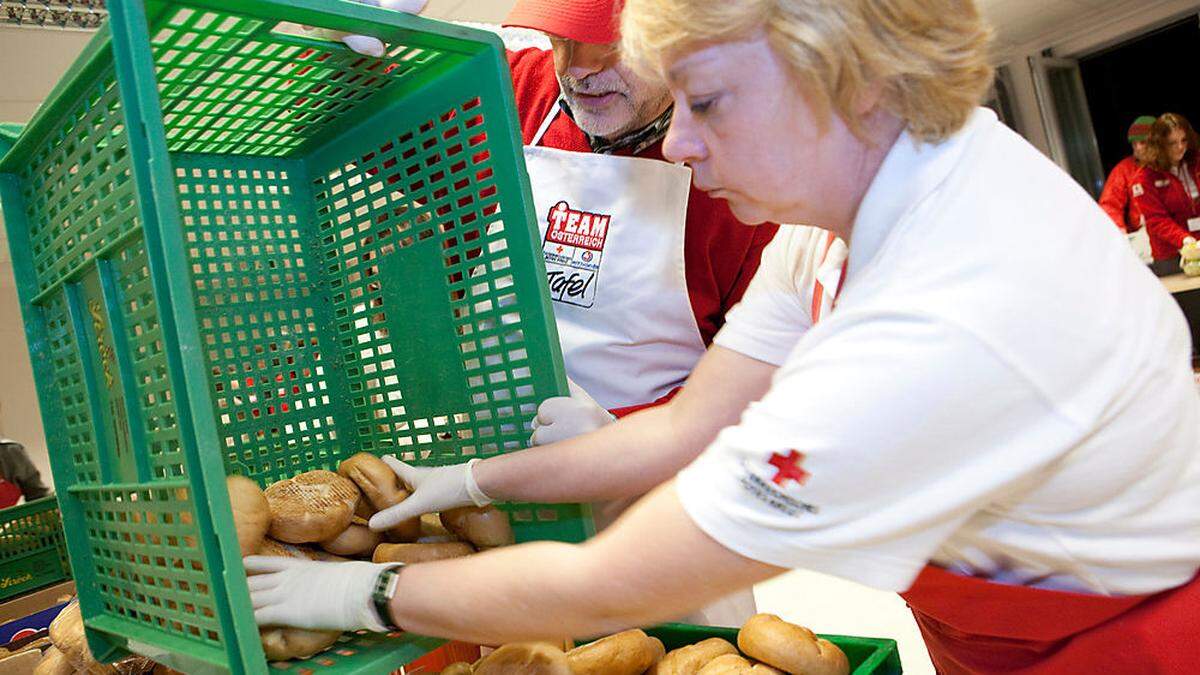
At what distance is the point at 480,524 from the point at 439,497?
72 millimetres

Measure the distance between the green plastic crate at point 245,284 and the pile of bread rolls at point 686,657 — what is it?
0.15 m

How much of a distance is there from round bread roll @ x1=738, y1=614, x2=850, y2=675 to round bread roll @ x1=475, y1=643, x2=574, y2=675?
0.74ft

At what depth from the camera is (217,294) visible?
1331mm

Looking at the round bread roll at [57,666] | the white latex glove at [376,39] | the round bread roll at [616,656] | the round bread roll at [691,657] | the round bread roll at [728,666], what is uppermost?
the white latex glove at [376,39]

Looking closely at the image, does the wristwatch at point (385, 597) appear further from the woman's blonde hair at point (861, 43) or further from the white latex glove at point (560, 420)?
the woman's blonde hair at point (861, 43)

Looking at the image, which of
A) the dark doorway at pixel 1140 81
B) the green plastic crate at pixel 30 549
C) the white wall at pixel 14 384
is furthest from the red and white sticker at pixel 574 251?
the white wall at pixel 14 384

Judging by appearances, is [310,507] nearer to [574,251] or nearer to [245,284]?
[245,284]

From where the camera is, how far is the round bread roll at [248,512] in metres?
1.04

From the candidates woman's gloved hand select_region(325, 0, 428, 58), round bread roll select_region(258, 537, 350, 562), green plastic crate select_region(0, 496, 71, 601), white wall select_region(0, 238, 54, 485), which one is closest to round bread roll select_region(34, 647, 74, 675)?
round bread roll select_region(258, 537, 350, 562)

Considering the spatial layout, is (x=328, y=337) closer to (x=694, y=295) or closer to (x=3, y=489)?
(x=694, y=295)

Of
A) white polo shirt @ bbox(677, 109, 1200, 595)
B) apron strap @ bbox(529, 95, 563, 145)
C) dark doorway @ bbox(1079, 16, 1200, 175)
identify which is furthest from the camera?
dark doorway @ bbox(1079, 16, 1200, 175)

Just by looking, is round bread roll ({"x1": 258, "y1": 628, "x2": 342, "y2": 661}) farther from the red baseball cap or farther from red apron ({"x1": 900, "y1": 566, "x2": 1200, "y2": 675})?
the red baseball cap

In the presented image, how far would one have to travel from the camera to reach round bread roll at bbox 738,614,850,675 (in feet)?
3.62

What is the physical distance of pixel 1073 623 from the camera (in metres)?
0.90
